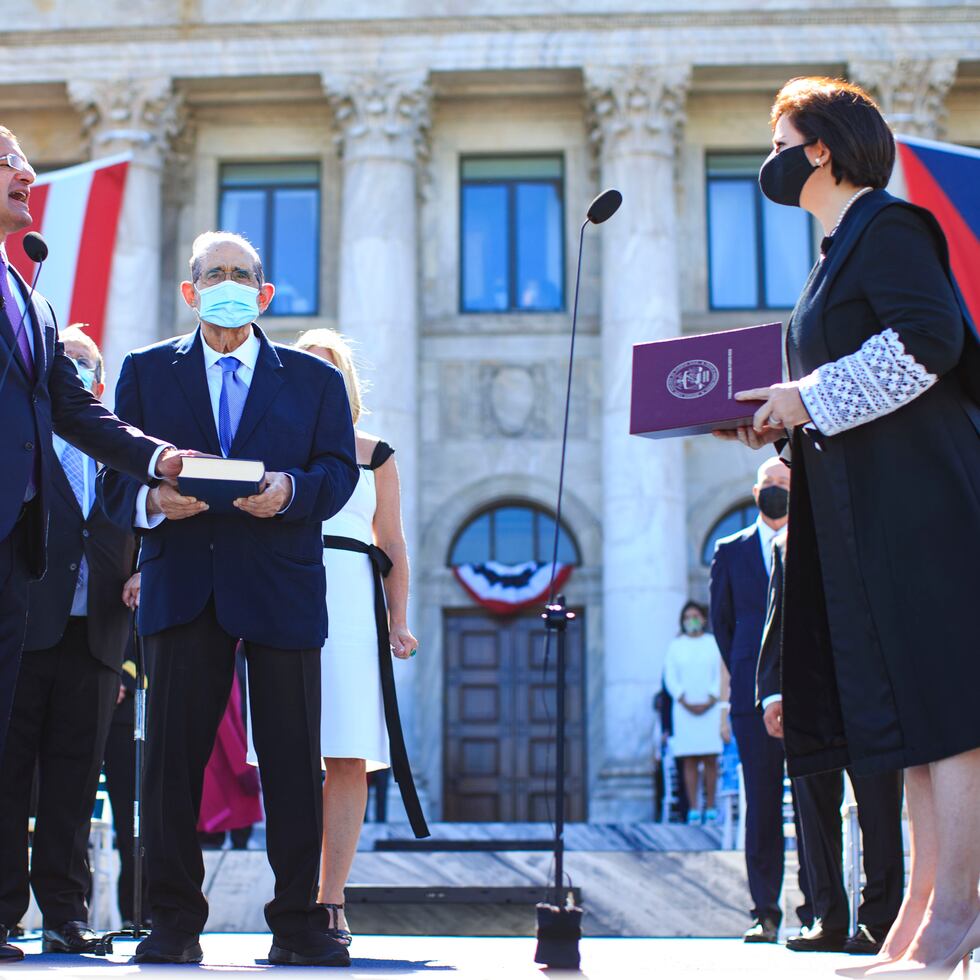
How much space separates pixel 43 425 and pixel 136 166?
16.1 metres

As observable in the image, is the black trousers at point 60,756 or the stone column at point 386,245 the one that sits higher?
the stone column at point 386,245

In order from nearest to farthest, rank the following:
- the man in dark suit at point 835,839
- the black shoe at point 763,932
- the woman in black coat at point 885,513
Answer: the woman in black coat at point 885,513 < the man in dark suit at point 835,839 < the black shoe at point 763,932

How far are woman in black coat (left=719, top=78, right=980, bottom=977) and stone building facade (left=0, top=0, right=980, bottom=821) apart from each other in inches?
580

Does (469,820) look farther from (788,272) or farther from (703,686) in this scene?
(788,272)

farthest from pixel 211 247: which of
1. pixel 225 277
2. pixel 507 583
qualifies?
pixel 507 583

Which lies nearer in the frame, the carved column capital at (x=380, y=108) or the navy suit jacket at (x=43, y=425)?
the navy suit jacket at (x=43, y=425)

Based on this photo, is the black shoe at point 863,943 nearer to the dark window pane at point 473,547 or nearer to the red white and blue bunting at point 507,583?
the red white and blue bunting at point 507,583

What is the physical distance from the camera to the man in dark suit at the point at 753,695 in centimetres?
791

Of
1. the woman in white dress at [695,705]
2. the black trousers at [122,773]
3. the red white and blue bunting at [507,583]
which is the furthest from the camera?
the red white and blue bunting at [507,583]

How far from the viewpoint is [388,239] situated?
1964 centimetres

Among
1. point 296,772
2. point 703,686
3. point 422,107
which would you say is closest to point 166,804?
point 296,772

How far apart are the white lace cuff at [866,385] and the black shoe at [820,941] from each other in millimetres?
3023

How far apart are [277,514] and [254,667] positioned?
453mm

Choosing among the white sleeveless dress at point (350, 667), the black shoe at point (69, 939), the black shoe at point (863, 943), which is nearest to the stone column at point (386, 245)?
the black shoe at point (863, 943)
